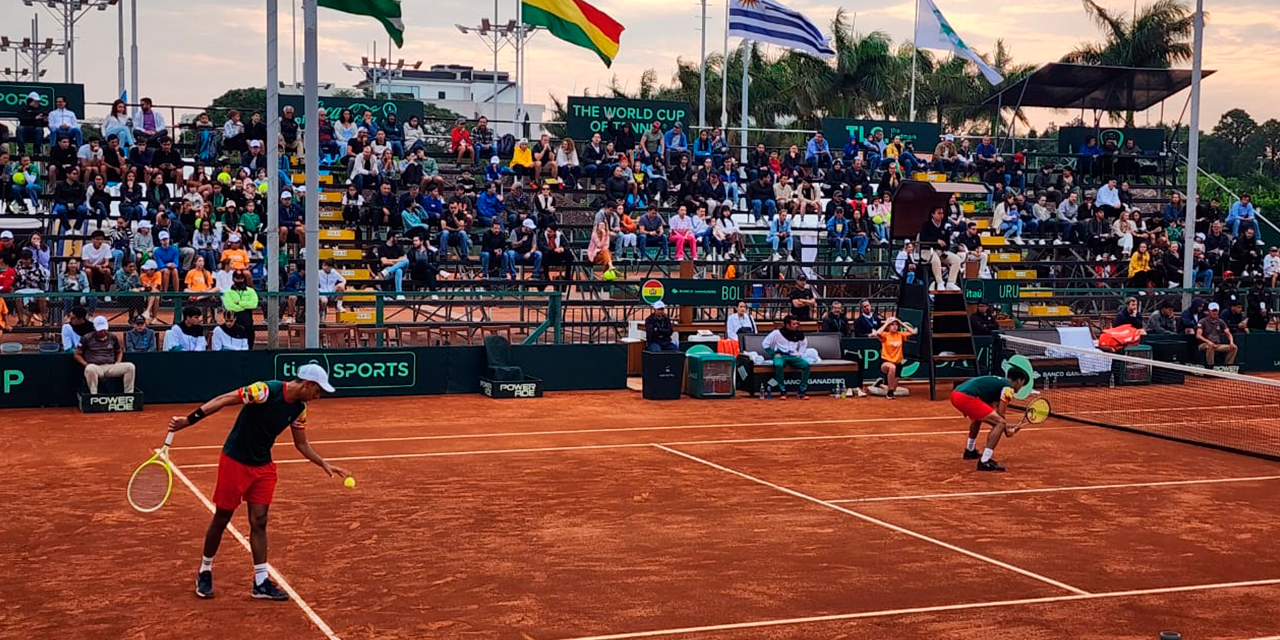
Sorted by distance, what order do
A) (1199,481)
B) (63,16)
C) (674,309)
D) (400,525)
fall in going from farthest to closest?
(63,16) < (674,309) < (1199,481) < (400,525)

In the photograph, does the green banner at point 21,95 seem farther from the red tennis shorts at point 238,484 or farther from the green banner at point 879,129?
the red tennis shorts at point 238,484

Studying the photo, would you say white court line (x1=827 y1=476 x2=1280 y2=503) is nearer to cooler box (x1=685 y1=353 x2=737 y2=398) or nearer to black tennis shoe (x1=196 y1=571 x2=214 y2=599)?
black tennis shoe (x1=196 y1=571 x2=214 y2=599)

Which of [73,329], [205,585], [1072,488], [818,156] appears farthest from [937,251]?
[205,585]

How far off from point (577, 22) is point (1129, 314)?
46.1 ft

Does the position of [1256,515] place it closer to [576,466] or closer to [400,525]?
[576,466]

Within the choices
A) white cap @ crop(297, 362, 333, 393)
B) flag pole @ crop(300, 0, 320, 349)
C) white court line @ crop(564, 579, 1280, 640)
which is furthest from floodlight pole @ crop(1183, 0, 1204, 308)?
white cap @ crop(297, 362, 333, 393)

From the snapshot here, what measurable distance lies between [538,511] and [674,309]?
16.6 metres

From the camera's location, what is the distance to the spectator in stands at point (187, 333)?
2305cm

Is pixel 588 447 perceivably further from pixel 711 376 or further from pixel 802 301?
pixel 802 301

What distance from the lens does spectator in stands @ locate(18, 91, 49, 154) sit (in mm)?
32531

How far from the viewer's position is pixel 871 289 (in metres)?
32.1

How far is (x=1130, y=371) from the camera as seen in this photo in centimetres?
2822

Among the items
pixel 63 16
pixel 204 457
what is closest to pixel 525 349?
pixel 204 457

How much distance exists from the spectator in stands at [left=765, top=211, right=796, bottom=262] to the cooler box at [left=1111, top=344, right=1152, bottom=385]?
27.4 ft
